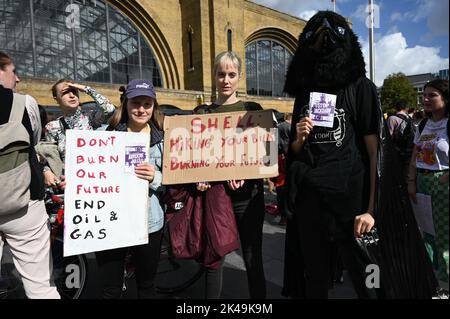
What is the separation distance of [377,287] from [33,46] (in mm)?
23013

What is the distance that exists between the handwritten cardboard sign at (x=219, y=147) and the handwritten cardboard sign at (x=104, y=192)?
8.6 inches

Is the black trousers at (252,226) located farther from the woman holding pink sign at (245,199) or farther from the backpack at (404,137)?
the backpack at (404,137)

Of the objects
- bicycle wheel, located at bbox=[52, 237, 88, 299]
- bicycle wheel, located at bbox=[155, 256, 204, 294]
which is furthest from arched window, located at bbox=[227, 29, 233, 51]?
bicycle wheel, located at bbox=[52, 237, 88, 299]

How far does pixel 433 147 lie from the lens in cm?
290

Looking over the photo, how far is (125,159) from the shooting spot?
7.04 ft

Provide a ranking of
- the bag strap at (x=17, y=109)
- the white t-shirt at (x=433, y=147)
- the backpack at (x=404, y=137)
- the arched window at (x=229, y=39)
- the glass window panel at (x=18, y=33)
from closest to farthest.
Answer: the bag strap at (x=17, y=109) → the white t-shirt at (x=433, y=147) → the backpack at (x=404, y=137) → the glass window panel at (x=18, y=33) → the arched window at (x=229, y=39)

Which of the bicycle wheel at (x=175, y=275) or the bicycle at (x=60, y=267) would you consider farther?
the bicycle wheel at (x=175, y=275)

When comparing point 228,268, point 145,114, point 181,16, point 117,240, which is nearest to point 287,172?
point 145,114

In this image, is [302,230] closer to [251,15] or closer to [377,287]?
[377,287]

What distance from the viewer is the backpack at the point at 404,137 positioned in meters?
4.97

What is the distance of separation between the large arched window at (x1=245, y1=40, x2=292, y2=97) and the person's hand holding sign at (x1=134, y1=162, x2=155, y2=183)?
2909 centimetres

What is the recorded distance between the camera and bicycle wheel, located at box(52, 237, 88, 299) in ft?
9.77

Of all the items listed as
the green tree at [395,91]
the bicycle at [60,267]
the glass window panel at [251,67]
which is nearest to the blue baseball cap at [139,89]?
the bicycle at [60,267]

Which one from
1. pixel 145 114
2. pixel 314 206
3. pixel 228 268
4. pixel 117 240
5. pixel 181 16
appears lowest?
pixel 228 268
